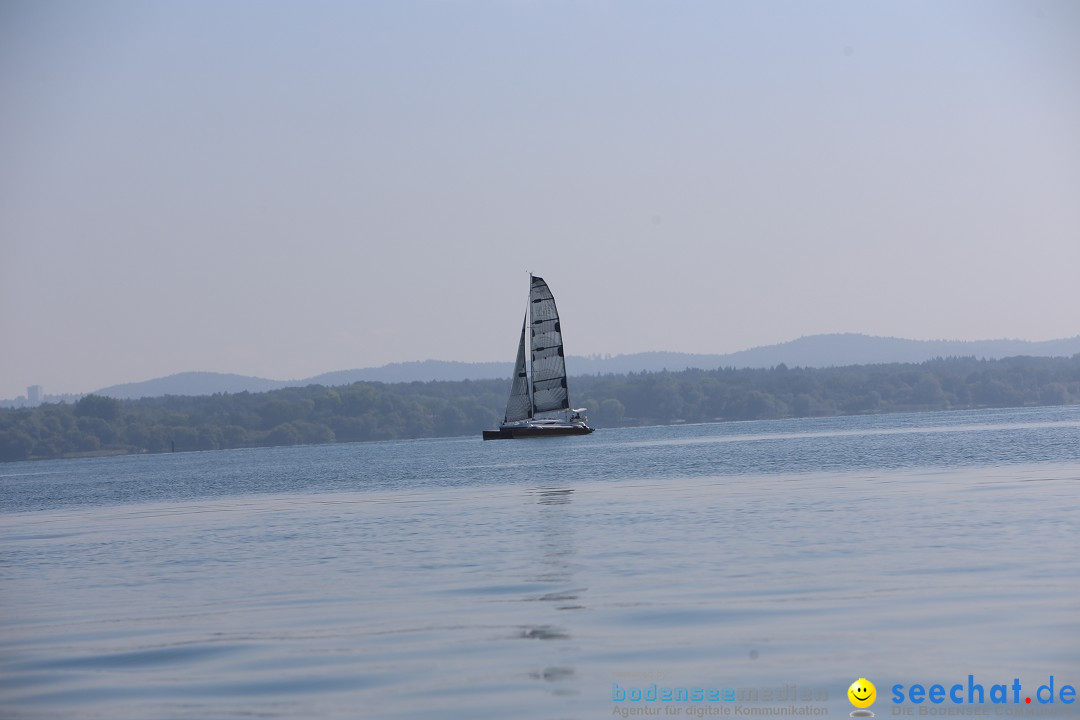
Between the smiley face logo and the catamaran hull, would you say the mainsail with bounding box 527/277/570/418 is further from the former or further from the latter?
the smiley face logo

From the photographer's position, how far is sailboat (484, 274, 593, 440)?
106312 mm

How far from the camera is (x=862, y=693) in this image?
12914 millimetres

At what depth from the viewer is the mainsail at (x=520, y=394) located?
→ 364 feet

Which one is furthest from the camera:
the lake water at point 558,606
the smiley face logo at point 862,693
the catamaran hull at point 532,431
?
the catamaran hull at point 532,431

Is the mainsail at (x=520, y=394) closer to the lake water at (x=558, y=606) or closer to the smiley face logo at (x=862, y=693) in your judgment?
the lake water at (x=558, y=606)

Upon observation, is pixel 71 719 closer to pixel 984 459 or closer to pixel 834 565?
pixel 834 565

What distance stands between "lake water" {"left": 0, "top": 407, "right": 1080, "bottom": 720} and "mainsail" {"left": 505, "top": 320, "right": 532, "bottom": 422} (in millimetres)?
70314

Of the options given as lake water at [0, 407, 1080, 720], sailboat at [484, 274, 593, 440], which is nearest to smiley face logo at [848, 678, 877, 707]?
lake water at [0, 407, 1080, 720]

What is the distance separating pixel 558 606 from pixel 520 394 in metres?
93.1

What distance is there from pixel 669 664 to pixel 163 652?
6.97 metres

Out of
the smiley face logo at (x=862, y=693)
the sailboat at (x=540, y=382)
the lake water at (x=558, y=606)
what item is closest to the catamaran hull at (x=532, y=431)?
the sailboat at (x=540, y=382)

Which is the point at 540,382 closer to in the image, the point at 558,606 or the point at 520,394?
the point at 520,394

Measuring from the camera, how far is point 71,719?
13.5m

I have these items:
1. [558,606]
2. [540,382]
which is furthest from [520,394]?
[558,606]
